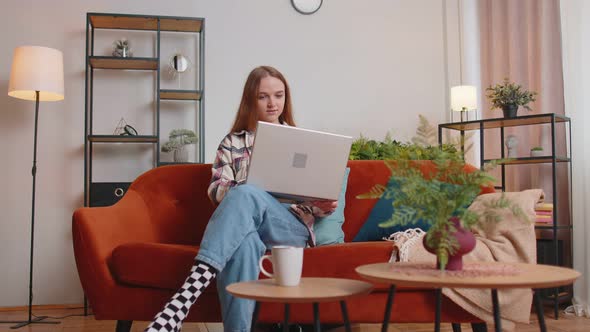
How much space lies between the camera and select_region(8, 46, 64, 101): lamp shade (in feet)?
10.5

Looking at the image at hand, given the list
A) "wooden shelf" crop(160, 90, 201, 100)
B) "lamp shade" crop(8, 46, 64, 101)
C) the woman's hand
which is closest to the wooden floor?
the woman's hand

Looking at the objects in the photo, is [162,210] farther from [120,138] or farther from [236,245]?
[120,138]

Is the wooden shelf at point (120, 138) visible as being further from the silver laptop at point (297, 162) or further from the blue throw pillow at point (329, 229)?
the silver laptop at point (297, 162)

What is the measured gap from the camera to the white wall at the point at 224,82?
11.5 ft

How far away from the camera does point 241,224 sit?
172 cm

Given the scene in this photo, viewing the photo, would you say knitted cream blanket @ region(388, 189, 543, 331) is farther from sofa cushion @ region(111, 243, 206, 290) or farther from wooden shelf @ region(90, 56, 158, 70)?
wooden shelf @ region(90, 56, 158, 70)

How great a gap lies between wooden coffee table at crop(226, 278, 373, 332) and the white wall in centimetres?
251

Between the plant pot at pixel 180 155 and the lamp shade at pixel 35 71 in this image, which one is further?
the plant pot at pixel 180 155

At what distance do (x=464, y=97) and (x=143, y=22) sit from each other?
1.99 m

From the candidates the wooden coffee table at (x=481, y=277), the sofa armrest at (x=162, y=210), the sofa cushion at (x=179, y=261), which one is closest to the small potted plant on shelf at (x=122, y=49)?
the sofa armrest at (x=162, y=210)

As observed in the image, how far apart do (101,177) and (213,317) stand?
6.21 ft

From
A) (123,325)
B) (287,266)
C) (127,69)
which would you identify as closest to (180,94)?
(127,69)

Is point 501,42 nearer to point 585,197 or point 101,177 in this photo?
point 585,197

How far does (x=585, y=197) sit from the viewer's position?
3.16 metres
